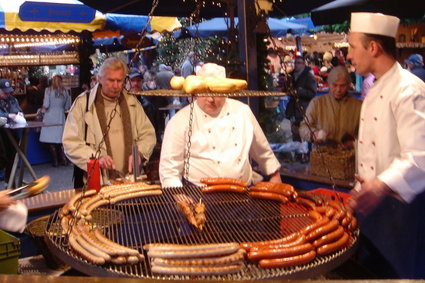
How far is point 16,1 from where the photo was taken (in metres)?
7.05

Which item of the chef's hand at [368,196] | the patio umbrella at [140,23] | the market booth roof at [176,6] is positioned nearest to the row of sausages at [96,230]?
the chef's hand at [368,196]

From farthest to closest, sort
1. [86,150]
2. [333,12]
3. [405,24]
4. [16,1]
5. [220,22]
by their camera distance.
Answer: [405,24] < [220,22] < [333,12] < [16,1] < [86,150]

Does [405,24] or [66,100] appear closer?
[66,100]

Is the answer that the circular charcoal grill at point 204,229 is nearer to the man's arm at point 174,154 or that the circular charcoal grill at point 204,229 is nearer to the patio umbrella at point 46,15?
the man's arm at point 174,154

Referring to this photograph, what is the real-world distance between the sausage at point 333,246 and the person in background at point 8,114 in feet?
27.8

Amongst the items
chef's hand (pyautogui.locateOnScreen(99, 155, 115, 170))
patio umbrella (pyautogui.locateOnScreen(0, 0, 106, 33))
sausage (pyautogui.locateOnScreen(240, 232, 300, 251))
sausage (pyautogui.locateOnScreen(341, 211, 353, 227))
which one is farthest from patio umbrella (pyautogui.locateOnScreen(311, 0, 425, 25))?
sausage (pyautogui.locateOnScreen(240, 232, 300, 251))

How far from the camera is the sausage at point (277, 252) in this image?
228 cm

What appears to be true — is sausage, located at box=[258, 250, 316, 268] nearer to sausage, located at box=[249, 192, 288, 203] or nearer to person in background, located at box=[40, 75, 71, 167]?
sausage, located at box=[249, 192, 288, 203]

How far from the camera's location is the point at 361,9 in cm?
726

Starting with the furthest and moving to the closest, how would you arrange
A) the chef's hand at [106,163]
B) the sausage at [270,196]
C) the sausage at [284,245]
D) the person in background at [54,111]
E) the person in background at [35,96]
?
the person in background at [35,96] → the person in background at [54,111] → the chef's hand at [106,163] → the sausage at [270,196] → the sausage at [284,245]

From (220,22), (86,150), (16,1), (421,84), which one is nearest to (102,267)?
(421,84)

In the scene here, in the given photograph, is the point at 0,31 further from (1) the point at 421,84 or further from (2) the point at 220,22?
(1) the point at 421,84

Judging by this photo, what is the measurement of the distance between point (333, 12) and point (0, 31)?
5.32 metres

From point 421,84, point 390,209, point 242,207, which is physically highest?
point 421,84
